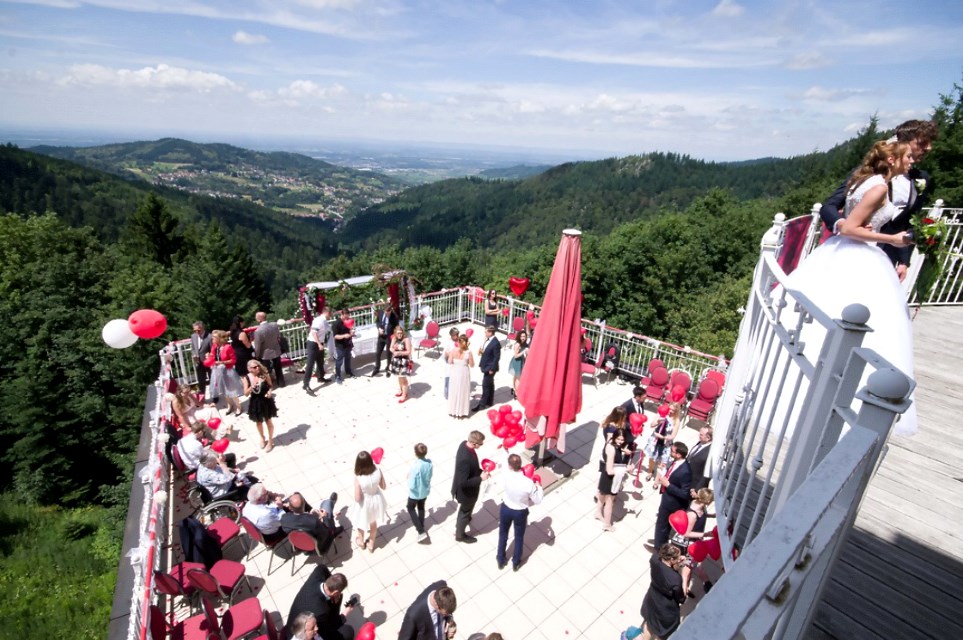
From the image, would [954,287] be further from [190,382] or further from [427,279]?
[427,279]

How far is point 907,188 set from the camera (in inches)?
138

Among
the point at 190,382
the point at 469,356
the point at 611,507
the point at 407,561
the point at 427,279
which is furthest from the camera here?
the point at 427,279

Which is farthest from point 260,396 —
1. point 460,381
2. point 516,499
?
point 516,499

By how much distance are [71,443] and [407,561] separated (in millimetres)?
29964

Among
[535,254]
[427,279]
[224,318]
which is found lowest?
[224,318]

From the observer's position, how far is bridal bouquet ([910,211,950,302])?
20.0ft

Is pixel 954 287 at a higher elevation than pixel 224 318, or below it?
higher

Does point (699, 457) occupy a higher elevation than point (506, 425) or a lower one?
higher

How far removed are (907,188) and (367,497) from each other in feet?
21.3

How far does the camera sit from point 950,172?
22891mm

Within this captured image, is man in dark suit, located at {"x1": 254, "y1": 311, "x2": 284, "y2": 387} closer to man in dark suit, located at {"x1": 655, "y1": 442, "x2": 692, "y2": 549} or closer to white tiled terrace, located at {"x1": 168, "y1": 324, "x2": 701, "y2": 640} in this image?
white tiled terrace, located at {"x1": 168, "y1": 324, "x2": 701, "y2": 640}

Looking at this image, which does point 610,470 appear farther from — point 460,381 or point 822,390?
point 822,390

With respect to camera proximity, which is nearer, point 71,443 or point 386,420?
point 386,420

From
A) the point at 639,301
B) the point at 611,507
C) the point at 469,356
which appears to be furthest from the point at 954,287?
the point at 639,301
